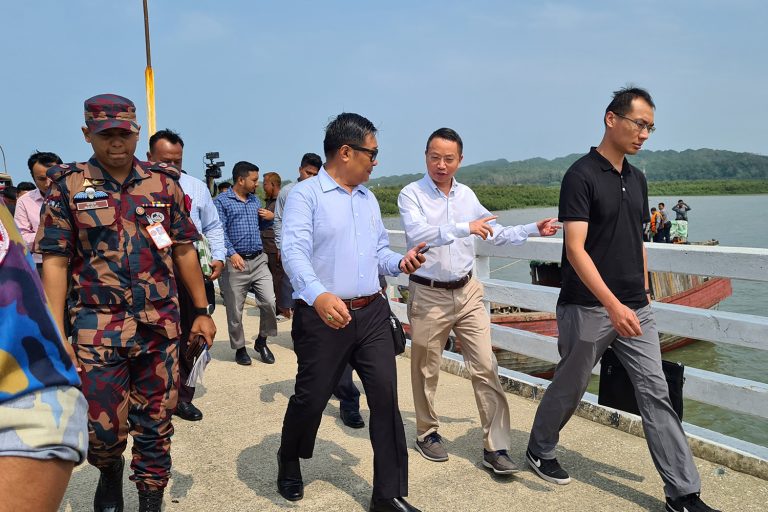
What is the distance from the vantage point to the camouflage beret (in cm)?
271

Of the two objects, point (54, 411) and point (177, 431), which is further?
point (177, 431)

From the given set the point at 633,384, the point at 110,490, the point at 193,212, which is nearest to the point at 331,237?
the point at 110,490

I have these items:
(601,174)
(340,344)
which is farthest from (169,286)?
(601,174)

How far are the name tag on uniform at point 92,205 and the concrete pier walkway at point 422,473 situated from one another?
162cm

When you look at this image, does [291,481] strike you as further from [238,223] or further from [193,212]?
[238,223]

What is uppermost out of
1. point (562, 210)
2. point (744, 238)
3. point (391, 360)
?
point (562, 210)

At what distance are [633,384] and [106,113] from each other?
2834 millimetres

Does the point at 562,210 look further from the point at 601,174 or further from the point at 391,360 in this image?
the point at 391,360

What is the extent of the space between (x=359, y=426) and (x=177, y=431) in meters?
1.25

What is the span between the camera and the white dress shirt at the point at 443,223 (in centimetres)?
383

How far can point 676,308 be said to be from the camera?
13.6 feet

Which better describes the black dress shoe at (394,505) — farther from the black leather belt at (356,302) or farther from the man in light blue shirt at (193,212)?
the man in light blue shirt at (193,212)

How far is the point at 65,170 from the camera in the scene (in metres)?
2.77

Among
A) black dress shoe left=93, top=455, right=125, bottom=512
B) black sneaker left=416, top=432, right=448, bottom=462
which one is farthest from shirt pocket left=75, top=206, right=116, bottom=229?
black sneaker left=416, top=432, right=448, bottom=462
